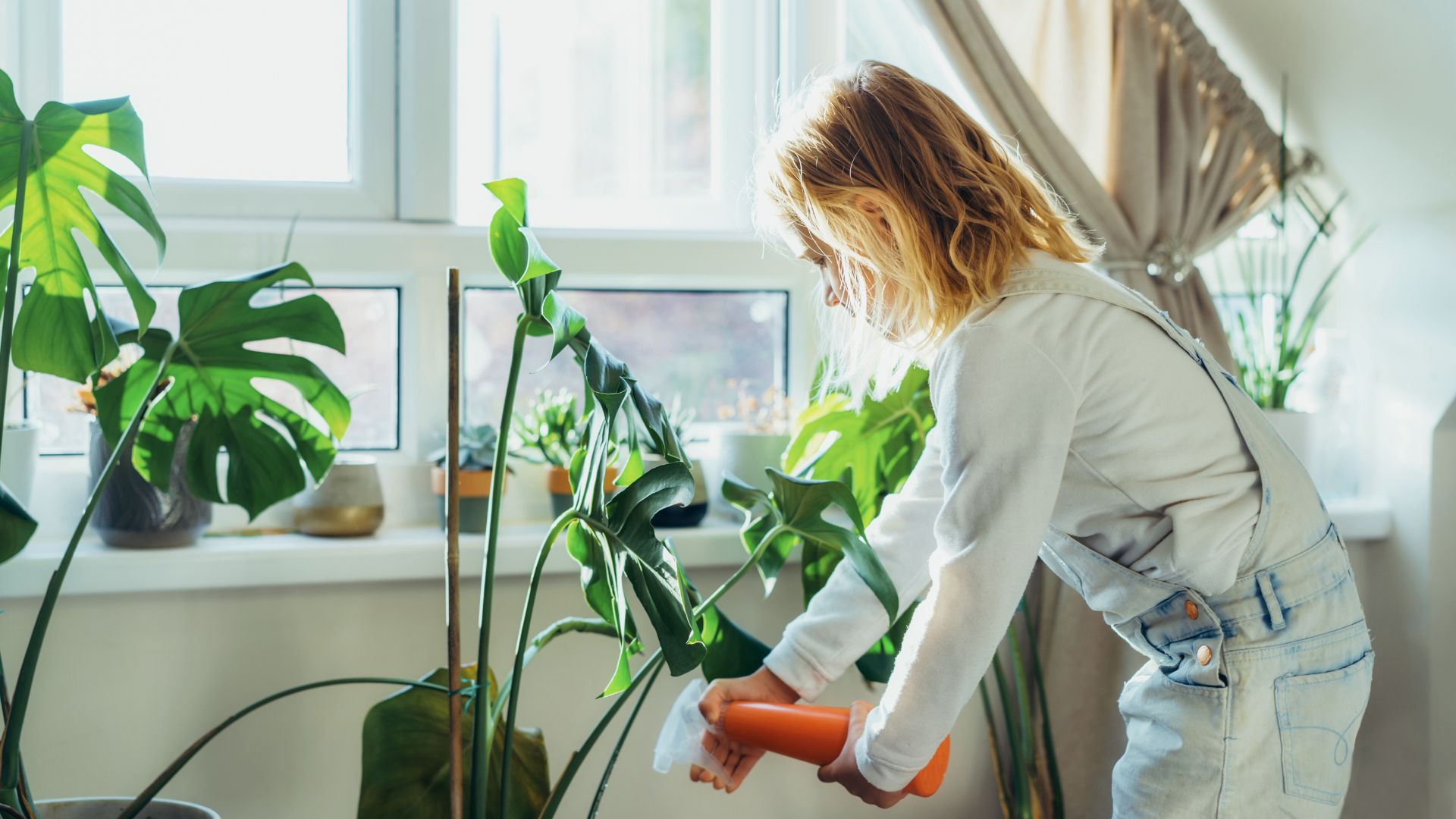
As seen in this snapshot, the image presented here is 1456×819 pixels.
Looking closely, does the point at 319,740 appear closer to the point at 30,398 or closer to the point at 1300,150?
the point at 30,398

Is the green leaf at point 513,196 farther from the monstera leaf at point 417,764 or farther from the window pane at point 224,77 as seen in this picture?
the window pane at point 224,77

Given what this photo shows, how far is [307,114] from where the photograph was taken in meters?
1.75

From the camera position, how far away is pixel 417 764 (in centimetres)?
123

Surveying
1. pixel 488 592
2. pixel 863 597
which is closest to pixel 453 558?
pixel 488 592

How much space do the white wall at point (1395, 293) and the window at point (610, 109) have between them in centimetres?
81

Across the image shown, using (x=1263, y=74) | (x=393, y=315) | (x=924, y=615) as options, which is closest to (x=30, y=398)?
(x=393, y=315)

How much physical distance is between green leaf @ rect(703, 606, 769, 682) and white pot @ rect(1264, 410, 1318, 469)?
3.11 ft

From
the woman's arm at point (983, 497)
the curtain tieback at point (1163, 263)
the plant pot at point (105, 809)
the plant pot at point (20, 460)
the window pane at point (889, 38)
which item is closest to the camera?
the woman's arm at point (983, 497)

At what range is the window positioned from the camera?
71.5 inches

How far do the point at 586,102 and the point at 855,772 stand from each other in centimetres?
116

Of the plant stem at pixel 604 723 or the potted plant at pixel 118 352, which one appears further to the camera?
the plant stem at pixel 604 723

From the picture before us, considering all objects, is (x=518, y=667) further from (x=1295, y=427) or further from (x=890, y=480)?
(x=1295, y=427)

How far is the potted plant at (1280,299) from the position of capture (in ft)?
6.15

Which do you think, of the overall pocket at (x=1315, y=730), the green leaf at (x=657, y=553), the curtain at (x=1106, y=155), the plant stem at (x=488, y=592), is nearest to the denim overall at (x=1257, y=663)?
the overall pocket at (x=1315, y=730)
